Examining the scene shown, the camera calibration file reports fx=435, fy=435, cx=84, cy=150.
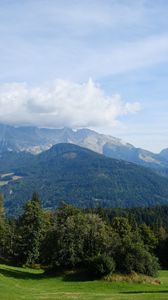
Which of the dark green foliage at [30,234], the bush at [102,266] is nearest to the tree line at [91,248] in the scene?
the bush at [102,266]

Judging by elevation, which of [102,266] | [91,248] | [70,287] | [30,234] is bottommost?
[70,287]

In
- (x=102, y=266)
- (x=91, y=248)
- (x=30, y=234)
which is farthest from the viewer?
(x=30, y=234)

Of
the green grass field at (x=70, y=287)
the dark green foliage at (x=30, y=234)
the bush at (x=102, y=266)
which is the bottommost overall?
the green grass field at (x=70, y=287)

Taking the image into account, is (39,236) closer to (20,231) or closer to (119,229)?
(20,231)

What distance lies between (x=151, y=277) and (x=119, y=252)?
5.87m

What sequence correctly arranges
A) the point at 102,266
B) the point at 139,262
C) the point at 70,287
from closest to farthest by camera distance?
the point at 70,287
the point at 102,266
the point at 139,262

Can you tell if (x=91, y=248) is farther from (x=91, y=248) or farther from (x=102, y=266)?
(x=102, y=266)

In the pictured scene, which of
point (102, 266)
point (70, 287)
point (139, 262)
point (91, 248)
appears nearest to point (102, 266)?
point (102, 266)

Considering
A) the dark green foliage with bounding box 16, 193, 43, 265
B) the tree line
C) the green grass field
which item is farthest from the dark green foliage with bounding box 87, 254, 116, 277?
the dark green foliage with bounding box 16, 193, 43, 265

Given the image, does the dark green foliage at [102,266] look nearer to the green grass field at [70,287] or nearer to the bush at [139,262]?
the green grass field at [70,287]

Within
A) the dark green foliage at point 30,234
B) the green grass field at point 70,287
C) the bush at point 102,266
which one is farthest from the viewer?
the dark green foliage at point 30,234

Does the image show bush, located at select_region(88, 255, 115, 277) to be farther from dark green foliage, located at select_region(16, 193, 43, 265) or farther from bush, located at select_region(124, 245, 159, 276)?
dark green foliage, located at select_region(16, 193, 43, 265)

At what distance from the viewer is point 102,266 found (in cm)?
6078

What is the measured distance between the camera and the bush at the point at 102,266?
6078cm
